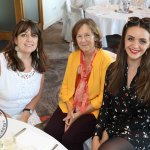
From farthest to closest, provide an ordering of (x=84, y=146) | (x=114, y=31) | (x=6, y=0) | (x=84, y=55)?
(x=6, y=0) < (x=114, y=31) < (x=84, y=55) < (x=84, y=146)

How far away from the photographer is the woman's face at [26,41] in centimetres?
175

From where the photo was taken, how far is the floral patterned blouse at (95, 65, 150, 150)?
58.4 inches

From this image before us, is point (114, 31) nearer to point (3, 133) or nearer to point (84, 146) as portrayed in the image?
point (84, 146)

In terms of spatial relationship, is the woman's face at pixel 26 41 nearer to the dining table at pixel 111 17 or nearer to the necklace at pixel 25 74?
the necklace at pixel 25 74

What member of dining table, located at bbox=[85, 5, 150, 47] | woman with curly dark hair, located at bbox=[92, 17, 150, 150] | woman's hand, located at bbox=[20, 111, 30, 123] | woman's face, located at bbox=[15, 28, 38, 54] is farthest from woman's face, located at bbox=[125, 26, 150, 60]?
dining table, located at bbox=[85, 5, 150, 47]

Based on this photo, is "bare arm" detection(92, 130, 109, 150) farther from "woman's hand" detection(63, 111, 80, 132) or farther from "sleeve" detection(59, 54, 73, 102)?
"sleeve" detection(59, 54, 73, 102)

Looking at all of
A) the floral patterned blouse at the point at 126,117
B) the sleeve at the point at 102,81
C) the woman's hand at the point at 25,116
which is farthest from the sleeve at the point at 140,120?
the woman's hand at the point at 25,116

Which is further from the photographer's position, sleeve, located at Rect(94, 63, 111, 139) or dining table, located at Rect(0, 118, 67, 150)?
sleeve, located at Rect(94, 63, 111, 139)

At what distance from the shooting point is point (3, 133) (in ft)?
4.00

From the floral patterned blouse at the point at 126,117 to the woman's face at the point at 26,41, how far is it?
54 cm

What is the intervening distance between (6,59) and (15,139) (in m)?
0.73

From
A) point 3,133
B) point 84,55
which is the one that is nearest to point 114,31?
point 84,55

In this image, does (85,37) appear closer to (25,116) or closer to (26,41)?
(26,41)

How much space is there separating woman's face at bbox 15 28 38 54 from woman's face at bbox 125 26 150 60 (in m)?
0.64
